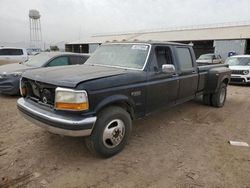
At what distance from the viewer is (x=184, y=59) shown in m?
5.44

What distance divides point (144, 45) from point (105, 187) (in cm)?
276

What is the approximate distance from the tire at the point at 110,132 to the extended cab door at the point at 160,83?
71 cm

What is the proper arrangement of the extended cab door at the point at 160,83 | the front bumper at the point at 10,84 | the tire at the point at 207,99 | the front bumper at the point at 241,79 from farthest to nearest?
the front bumper at the point at 241,79, the front bumper at the point at 10,84, the tire at the point at 207,99, the extended cab door at the point at 160,83

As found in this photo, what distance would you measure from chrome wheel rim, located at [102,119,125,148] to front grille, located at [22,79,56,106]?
0.95 meters

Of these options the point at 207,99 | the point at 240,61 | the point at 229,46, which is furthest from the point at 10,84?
the point at 229,46

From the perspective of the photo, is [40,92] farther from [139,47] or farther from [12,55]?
[12,55]

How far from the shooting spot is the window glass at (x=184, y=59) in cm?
523

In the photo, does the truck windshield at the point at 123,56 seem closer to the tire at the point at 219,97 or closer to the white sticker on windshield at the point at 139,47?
the white sticker on windshield at the point at 139,47

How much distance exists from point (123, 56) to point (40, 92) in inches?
69.9

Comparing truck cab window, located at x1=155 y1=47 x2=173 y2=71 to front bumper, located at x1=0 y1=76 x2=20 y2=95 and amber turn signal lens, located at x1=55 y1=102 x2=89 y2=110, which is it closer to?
amber turn signal lens, located at x1=55 y1=102 x2=89 y2=110

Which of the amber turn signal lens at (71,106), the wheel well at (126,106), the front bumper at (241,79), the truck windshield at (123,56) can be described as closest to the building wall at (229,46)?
the front bumper at (241,79)

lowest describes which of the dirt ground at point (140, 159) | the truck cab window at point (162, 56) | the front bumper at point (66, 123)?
the dirt ground at point (140, 159)

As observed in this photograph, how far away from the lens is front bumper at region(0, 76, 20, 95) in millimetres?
7273

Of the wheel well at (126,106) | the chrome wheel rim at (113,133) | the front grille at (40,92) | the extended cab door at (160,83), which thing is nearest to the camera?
the front grille at (40,92)
